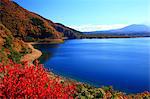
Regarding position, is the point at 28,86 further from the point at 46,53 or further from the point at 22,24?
the point at 22,24

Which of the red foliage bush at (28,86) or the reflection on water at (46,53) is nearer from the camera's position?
the red foliage bush at (28,86)

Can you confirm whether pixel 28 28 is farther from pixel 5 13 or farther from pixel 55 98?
pixel 55 98

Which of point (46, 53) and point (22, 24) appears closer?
point (46, 53)

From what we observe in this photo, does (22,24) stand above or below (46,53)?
above

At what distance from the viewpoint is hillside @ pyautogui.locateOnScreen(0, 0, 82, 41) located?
127m

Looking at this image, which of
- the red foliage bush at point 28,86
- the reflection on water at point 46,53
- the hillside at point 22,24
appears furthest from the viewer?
the hillside at point 22,24

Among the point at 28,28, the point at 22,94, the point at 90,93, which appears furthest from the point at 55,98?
the point at 28,28

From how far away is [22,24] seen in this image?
13175 centimetres

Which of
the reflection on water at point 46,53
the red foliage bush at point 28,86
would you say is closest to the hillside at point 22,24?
the reflection on water at point 46,53

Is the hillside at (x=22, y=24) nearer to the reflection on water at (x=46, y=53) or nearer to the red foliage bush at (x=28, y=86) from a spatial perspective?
the reflection on water at (x=46, y=53)

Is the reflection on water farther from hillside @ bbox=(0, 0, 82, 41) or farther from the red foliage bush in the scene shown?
the red foliage bush

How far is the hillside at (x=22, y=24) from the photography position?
12681cm

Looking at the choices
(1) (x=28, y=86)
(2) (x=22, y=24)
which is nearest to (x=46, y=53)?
(2) (x=22, y=24)

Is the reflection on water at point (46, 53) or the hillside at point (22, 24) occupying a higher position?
the hillside at point (22, 24)
